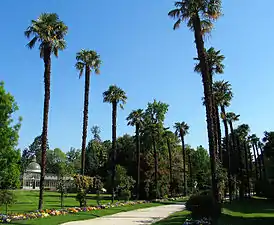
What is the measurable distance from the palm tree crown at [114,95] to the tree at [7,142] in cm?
1122

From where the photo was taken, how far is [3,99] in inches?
1444

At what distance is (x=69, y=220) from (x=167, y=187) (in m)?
38.4

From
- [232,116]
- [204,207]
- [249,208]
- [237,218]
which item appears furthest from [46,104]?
[232,116]

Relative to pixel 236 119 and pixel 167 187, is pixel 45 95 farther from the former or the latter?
pixel 236 119

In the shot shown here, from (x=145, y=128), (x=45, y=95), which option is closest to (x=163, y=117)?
(x=145, y=128)

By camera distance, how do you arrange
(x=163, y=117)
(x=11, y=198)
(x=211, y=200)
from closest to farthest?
(x=211, y=200)
(x=11, y=198)
(x=163, y=117)

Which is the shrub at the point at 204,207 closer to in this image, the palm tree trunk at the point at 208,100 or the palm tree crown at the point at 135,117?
the palm tree trunk at the point at 208,100

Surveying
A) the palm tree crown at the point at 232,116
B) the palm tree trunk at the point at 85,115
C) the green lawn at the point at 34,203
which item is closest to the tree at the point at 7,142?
the green lawn at the point at 34,203

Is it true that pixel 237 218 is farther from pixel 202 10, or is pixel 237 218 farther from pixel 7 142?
pixel 7 142

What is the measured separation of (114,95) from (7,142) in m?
14.1

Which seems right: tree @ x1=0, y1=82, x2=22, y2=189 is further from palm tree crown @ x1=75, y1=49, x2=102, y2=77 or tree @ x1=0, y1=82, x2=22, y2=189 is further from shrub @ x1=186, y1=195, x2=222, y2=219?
shrub @ x1=186, y1=195, x2=222, y2=219

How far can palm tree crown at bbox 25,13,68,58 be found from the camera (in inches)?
1024

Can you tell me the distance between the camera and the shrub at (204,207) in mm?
16766

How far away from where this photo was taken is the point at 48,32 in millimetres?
26172
